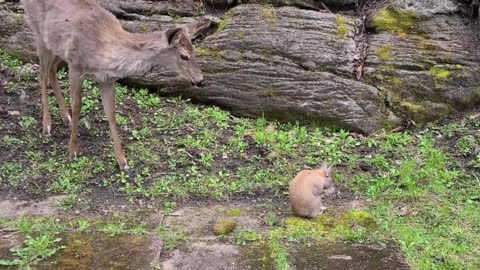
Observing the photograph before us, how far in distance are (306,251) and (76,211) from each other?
6.87 feet

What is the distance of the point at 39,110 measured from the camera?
761 cm

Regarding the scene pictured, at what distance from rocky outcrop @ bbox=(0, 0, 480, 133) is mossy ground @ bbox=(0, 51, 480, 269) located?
236 millimetres

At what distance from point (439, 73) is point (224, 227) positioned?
12.7 feet

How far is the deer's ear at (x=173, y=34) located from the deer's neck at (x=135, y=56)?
0.15m

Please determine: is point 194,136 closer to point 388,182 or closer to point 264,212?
point 264,212

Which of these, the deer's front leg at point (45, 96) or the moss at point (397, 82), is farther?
the moss at point (397, 82)

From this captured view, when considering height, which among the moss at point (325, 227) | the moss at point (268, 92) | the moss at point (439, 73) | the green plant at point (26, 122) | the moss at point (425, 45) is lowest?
the moss at point (325, 227)

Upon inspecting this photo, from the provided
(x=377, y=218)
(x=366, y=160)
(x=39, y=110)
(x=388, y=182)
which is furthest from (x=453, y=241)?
(x=39, y=110)

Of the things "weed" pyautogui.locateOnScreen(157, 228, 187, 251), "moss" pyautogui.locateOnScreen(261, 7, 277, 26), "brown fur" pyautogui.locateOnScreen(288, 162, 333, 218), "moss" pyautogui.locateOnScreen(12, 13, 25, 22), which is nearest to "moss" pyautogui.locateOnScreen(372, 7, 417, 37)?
"moss" pyautogui.locateOnScreen(261, 7, 277, 26)

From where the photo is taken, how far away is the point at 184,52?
6.18 m

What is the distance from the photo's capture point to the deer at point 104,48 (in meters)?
6.23

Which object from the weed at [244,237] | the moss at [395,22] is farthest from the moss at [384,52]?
the weed at [244,237]

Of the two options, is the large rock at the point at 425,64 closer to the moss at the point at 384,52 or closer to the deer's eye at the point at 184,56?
the moss at the point at 384,52

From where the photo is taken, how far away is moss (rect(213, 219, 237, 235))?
18.2ft
